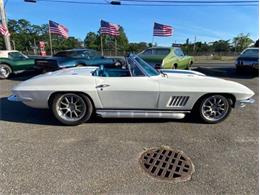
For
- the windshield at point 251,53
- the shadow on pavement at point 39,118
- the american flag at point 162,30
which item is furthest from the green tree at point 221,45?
the shadow on pavement at point 39,118

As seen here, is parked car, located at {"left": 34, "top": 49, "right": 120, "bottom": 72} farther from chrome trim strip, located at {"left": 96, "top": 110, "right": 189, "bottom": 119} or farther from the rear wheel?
the rear wheel

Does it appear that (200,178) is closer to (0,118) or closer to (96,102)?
(96,102)

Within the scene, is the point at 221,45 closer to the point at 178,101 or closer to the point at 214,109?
the point at 214,109

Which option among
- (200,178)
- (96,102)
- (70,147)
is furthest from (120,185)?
(96,102)

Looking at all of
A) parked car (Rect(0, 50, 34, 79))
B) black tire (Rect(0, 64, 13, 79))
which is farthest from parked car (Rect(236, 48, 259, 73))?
black tire (Rect(0, 64, 13, 79))

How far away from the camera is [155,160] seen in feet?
10.00

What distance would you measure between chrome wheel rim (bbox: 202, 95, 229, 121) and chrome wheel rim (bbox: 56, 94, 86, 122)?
2174mm

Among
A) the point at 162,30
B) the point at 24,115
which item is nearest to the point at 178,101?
the point at 24,115

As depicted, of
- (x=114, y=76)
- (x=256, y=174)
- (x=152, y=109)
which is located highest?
(x=114, y=76)

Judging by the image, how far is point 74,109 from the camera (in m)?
4.09

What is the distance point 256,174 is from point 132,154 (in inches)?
59.5

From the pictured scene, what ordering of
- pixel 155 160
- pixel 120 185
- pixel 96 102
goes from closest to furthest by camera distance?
pixel 120 185 < pixel 155 160 < pixel 96 102

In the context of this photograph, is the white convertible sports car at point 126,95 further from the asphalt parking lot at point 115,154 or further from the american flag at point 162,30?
the american flag at point 162,30

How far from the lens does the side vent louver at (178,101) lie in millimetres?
4042
